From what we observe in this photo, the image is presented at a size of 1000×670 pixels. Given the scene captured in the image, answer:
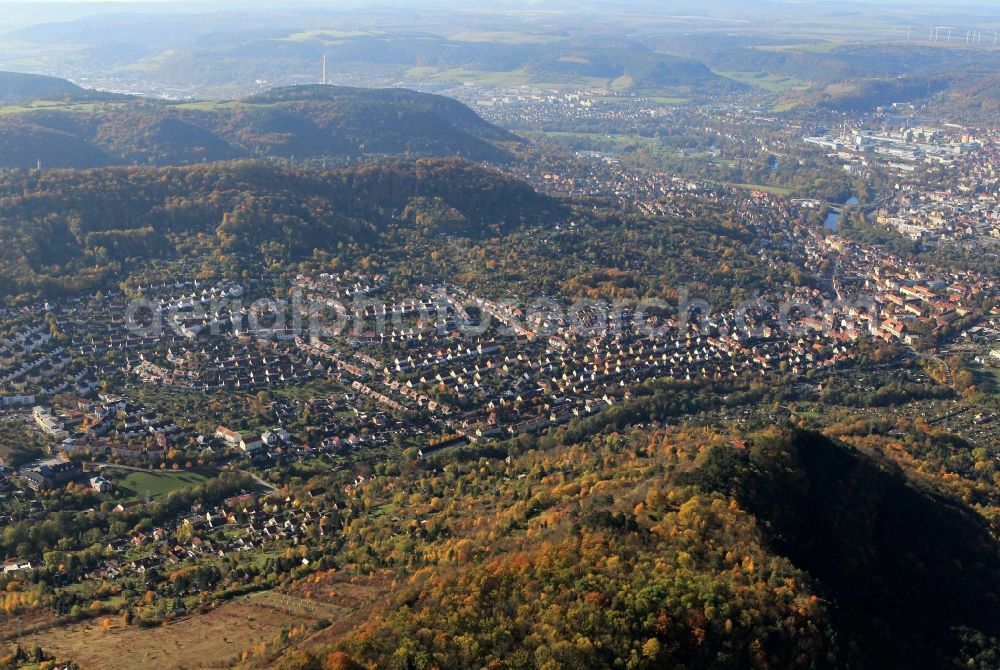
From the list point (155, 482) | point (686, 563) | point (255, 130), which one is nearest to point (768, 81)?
point (255, 130)

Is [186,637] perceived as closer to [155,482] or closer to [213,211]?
[155,482]

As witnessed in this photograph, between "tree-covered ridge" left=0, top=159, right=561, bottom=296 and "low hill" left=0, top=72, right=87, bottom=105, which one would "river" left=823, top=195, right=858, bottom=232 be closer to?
"tree-covered ridge" left=0, top=159, right=561, bottom=296

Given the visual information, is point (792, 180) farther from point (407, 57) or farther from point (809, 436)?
point (407, 57)

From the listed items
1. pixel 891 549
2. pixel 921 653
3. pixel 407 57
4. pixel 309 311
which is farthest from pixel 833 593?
pixel 407 57

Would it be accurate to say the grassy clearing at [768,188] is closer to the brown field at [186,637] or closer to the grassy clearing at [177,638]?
the brown field at [186,637]

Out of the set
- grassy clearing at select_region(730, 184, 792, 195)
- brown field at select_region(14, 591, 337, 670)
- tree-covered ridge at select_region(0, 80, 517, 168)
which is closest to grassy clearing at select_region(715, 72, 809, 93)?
tree-covered ridge at select_region(0, 80, 517, 168)
